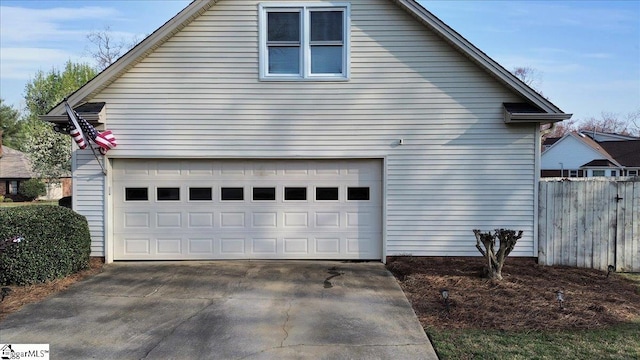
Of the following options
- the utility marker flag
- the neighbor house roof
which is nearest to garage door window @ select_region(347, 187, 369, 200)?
the utility marker flag

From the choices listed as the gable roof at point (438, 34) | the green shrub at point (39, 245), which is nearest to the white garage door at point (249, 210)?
the green shrub at point (39, 245)

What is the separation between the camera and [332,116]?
8.84 m

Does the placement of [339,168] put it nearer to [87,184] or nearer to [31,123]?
[87,184]

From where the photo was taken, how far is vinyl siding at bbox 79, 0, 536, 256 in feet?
28.7

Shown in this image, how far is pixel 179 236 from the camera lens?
29.7 ft

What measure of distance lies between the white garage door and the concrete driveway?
882 mm

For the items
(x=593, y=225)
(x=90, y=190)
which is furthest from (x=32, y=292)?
(x=593, y=225)

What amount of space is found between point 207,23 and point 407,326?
7.15 meters

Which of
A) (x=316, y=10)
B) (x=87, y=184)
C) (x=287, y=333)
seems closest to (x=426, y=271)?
(x=287, y=333)

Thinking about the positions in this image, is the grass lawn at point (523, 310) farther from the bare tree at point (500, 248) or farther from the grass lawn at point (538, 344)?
the bare tree at point (500, 248)

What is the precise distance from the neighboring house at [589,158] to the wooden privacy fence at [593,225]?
29.3 m

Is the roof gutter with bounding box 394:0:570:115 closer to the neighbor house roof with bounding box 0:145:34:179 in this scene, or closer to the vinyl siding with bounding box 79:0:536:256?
the vinyl siding with bounding box 79:0:536:256

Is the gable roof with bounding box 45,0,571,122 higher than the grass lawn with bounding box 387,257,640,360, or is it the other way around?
the gable roof with bounding box 45,0,571,122

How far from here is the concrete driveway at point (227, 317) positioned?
479 centimetres
